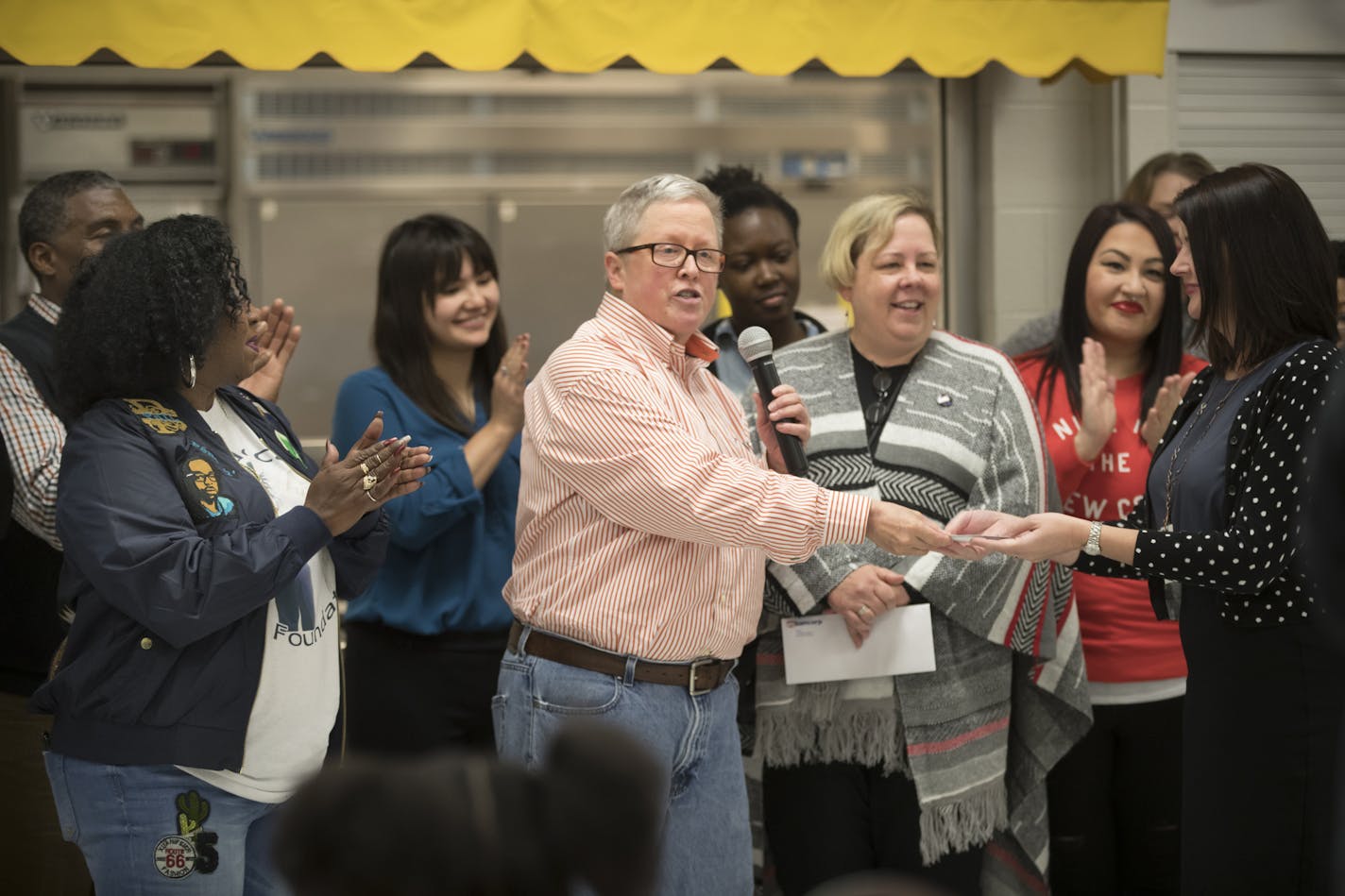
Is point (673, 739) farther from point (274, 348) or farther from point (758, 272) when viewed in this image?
point (758, 272)

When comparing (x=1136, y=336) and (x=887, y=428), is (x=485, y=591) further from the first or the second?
(x=1136, y=336)

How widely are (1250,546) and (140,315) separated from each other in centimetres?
211

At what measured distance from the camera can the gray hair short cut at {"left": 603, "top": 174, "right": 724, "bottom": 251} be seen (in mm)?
3031

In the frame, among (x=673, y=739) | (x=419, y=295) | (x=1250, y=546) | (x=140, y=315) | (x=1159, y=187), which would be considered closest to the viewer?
(x=140, y=315)

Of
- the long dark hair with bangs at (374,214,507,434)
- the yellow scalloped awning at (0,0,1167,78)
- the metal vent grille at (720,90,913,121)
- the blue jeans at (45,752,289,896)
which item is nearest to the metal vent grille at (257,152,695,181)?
the metal vent grille at (720,90,913,121)

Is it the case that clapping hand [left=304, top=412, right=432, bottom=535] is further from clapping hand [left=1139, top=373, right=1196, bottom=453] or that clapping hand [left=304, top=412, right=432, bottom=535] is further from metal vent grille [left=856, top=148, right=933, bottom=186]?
metal vent grille [left=856, top=148, right=933, bottom=186]

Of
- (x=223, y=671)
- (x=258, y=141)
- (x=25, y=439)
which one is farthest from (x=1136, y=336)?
(x=258, y=141)

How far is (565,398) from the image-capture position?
2846 millimetres

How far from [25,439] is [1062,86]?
3.75m

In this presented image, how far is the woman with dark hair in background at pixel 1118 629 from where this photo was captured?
3760 mm

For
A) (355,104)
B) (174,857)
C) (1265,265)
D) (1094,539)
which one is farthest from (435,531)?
(355,104)

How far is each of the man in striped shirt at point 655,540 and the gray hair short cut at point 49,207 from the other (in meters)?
1.44

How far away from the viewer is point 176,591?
8.00ft

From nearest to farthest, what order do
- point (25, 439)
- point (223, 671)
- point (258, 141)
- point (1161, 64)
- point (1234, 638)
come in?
1. point (223, 671)
2. point (1234, 638)
3. point (25, 439)
4. point (1161, 64)
5. point (258, 141)
